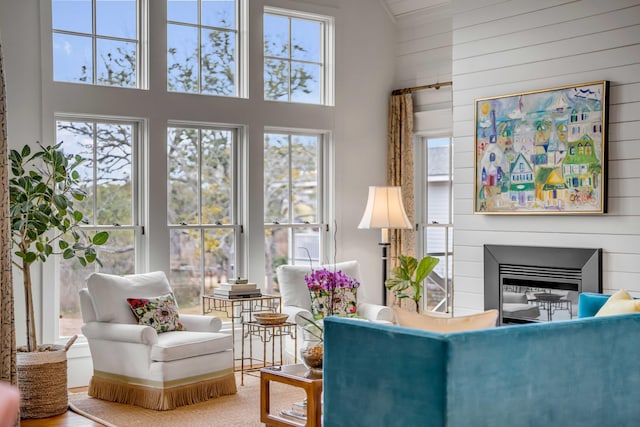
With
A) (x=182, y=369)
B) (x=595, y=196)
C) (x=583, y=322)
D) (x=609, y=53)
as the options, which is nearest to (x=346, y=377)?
(x=583, y=322)

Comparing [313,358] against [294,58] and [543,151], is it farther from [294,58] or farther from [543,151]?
[294,58]

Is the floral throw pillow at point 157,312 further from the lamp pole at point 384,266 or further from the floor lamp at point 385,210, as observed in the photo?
the lamp pole at point 384,266

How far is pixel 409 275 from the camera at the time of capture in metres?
7.06

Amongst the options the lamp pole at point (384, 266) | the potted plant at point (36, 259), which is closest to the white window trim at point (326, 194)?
the lamp pole at point (384, 266)

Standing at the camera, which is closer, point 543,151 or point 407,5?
point 543,151

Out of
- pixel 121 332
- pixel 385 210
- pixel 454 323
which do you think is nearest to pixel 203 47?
pixel 385 210

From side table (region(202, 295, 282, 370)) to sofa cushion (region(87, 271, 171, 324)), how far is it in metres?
0.65

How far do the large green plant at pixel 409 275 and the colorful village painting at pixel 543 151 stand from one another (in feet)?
2.48

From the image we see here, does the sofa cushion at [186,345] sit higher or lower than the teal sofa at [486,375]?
→ lower

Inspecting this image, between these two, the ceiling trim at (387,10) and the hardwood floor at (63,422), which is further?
the ceiling trim at (387,10)

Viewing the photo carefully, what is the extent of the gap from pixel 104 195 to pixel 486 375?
4.11 metres

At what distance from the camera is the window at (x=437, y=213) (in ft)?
24.5

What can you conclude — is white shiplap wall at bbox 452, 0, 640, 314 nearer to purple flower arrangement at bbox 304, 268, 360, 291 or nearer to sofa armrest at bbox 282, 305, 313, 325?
sofa armrest at bbox 282, 305, 313, 325

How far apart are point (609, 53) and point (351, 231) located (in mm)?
2946
